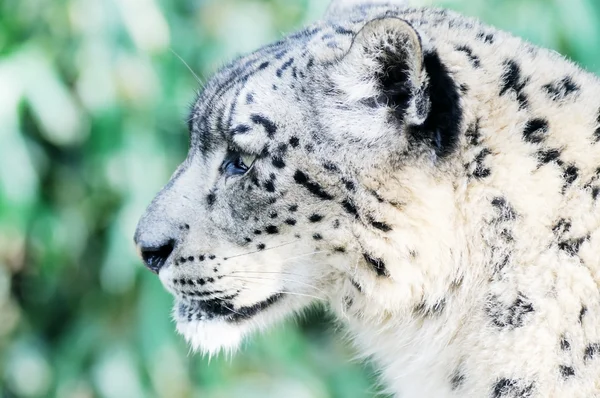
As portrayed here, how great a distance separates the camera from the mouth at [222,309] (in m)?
2.08

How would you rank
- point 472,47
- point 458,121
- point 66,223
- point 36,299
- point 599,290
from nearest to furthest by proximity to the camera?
point 599,290, point 458,121, point 472,47, point 66,223, point 36,299

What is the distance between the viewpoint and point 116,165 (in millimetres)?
3838

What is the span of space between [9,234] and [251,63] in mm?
2235

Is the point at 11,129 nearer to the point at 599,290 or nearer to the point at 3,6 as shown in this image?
the point at 3,6

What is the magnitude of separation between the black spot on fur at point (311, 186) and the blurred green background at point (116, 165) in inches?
67.7

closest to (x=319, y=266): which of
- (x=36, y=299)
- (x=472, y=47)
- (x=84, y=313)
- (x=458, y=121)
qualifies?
(x=458, y=121)

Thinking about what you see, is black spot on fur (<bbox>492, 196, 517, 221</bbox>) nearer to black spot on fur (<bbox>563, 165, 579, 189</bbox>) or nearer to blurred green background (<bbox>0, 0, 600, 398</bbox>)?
black spot on fur (<bbox>563, 165, 579, 189</bbox>)

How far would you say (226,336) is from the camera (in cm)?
213

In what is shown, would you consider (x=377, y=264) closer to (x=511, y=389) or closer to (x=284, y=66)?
(x=511, y=389)

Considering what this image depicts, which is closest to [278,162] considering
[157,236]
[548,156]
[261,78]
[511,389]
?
[261,78]

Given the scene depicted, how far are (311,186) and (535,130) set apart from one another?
528 millimetres

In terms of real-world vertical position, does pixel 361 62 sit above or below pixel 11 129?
above

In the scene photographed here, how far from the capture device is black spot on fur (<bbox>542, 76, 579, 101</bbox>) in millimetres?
1807

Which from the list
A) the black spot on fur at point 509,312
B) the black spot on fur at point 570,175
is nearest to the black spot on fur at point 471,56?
the black spot on fur at point 570,175
